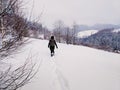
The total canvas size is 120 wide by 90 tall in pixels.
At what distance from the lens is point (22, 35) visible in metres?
5.09

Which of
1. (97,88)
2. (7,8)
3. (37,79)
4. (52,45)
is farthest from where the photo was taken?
(52,45)

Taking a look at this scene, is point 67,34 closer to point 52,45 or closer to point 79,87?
point 52,45

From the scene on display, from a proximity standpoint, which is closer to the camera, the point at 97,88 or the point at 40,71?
the point at 97,88

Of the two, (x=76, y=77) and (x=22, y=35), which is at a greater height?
(x=22, y=35)

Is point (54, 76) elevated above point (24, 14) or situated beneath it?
situated beneath

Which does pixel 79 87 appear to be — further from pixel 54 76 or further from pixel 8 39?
pixel 8 39

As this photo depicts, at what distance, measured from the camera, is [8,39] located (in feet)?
16.4

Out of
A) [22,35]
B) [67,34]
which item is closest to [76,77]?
[22,35]

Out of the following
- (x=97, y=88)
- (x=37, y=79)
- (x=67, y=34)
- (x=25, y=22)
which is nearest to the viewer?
(x=25, y=22)

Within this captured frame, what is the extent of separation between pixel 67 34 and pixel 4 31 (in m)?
61.2

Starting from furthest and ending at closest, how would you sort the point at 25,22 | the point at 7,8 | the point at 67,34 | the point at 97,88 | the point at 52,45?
1. the point at 67,34
2. the point at 52,45
3. the point at 97,88
4. the point at 25,22
5. the point at 7,8

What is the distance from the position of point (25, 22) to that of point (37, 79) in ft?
16.4

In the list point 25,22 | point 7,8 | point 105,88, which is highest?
point 7,8

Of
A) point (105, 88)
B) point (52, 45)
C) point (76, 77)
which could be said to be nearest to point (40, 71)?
point (76, 77)
